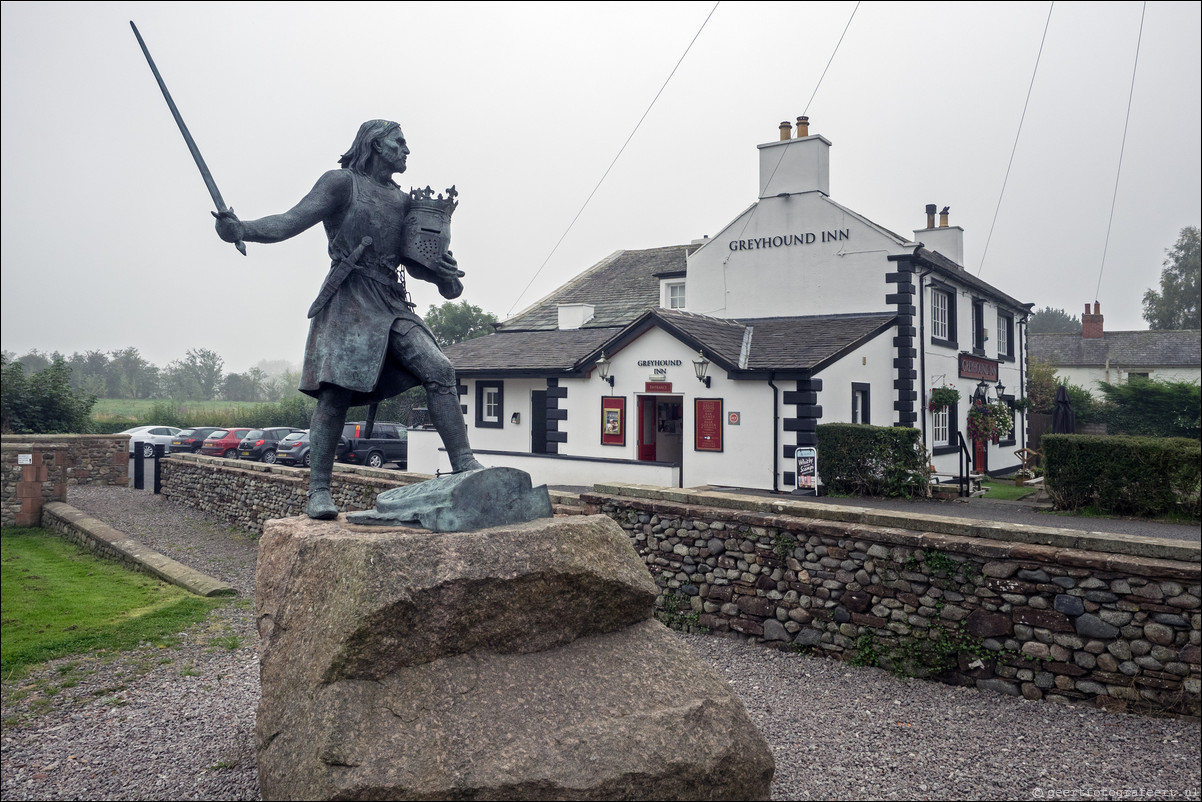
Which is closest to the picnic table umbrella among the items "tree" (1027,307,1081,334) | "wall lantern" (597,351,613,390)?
"wall lantern" (597,351,613,390)

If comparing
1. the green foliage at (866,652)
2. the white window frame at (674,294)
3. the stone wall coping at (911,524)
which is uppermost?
the white window frame at (674,294)

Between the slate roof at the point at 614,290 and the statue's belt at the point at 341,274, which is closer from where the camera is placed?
the statue's belt at the point at 341,274

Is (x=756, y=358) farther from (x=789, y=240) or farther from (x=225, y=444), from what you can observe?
(x=225, y=444)

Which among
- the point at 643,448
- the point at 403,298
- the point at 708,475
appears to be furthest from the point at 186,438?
the point at 403,298

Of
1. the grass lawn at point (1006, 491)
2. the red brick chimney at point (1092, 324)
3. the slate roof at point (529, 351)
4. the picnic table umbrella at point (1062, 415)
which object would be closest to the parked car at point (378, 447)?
the slate roof at point (529, 351)

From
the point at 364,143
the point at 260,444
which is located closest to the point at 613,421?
the point at 364,143

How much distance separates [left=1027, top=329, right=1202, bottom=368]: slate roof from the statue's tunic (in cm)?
3129

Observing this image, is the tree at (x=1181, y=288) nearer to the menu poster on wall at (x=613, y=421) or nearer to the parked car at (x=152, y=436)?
the menu poster on wall at (x=613, y=421)

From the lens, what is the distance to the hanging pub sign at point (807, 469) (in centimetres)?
1523

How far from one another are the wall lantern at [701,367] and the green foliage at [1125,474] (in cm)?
637

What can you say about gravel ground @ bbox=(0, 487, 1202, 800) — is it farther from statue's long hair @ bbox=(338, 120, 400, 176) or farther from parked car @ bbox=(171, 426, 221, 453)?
parked car @ bbox=(171, 426, 221, 453)

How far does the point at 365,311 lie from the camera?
4.83 m

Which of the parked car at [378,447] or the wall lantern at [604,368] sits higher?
the wall lantern at [604,368]

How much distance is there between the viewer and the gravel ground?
486 centimetres
